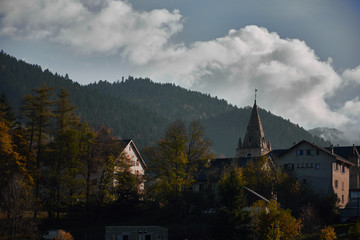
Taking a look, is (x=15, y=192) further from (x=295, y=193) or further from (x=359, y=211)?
(x=359, y=211)

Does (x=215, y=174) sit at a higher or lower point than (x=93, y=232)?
higher

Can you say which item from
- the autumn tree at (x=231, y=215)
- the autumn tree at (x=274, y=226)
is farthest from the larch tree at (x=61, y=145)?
the autumn tree at (x=274, y=226)

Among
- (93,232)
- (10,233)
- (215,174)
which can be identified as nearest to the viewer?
(10,233)

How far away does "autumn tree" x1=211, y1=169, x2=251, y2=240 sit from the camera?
50.4 metres

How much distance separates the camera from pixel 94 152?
6950cm

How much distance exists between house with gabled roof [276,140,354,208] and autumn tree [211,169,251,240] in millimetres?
32538

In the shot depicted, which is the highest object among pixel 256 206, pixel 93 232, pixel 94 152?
pixel 94 152

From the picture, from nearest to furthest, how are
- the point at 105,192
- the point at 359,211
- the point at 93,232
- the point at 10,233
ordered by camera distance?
the point at 10,233 < the point at 93,232 < the point at 105,192 < the point at 359,211

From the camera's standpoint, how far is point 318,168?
→ 83188 mm

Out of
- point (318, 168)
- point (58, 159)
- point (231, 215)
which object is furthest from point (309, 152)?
point (58, 159)

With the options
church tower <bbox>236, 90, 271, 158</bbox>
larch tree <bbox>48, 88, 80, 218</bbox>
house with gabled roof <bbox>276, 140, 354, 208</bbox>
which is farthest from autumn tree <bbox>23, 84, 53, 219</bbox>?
church tower <bbox>236, 90, 271, 158</bbox>

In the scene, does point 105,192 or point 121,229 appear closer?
point 121,229

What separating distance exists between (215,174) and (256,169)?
722 centimetres

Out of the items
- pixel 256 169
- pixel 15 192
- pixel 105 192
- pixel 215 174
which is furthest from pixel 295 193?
pixel 15 192
